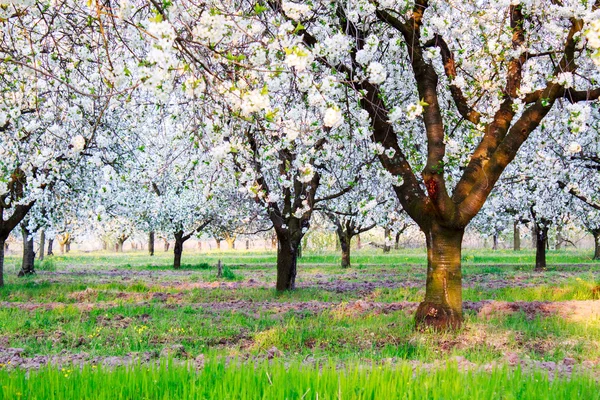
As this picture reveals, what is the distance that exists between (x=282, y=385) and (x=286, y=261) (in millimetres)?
10400

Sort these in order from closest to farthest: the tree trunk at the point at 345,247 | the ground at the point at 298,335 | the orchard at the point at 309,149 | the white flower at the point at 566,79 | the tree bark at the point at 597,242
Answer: the orchard at the point at 309,149 → the ground at the point at 298,335 → the white flower at the point at 566,79 → the tree trunk at the point at 345,247 → the tree bark at the point at 597,242

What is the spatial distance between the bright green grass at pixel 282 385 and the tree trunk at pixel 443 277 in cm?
373

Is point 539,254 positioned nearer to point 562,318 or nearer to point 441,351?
point 562,318

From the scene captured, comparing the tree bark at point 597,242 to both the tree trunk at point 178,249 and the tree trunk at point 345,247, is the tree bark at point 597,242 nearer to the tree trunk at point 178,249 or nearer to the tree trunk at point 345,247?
the tree trunk at point 345,247

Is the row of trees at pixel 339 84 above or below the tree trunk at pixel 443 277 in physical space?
above

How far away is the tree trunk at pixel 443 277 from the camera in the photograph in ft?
27.3

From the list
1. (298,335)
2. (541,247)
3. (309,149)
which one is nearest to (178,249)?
(541,247)

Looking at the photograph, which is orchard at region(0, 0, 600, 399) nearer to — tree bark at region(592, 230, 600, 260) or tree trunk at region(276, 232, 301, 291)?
tree trunk at region(276, 232, 301, 291)

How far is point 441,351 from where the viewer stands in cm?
681

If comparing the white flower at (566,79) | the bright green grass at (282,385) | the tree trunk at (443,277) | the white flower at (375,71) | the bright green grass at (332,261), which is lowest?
the bright green grass at (332,261)

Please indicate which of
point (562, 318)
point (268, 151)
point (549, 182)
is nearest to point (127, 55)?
point (268, 151)

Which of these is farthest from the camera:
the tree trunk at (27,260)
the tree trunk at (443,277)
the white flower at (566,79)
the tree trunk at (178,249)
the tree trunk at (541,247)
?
the tree trunk at (178,249)

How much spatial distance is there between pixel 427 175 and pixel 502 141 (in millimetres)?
1307

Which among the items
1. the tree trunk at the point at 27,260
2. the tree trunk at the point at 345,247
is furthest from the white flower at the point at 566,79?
the tree trunk at the point at 27,260
